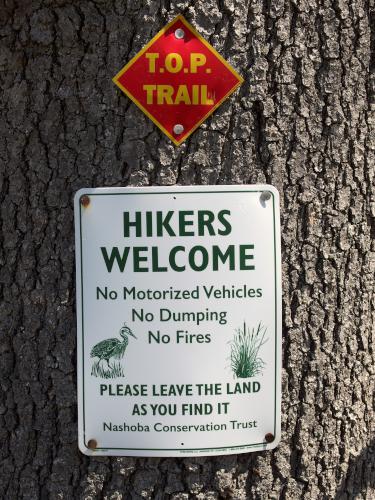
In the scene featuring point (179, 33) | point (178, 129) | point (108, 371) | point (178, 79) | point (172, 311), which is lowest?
point (108, 371)

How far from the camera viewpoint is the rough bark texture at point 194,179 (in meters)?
1.93

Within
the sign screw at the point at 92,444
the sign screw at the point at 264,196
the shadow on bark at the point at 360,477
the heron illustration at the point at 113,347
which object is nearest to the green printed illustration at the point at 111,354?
the heron illustration at the point at 113,347

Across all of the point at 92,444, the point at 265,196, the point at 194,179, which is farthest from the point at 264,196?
the point at 92,444

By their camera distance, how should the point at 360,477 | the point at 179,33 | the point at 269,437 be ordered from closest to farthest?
the point at 179,33
the point at 269,437
the point at 360,477

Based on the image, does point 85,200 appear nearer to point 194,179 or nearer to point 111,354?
point 194,179

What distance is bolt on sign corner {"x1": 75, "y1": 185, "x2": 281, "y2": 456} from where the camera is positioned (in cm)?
194

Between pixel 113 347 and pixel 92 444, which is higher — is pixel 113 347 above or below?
above

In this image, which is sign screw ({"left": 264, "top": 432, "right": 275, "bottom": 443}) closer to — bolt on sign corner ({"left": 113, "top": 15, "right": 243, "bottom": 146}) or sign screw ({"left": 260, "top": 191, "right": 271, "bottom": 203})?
sign screw ({"left": 260, "top": 191, "right": 271, "bottom": 203})

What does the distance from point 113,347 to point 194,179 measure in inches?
19.2

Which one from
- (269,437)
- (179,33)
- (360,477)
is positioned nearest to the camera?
(179,33)

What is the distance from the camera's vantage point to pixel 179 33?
1909 millimetres

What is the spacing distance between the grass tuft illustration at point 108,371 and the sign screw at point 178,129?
2.04ft

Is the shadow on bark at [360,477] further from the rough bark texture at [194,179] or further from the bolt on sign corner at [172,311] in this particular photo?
the bolt on sign corner at [172,311]

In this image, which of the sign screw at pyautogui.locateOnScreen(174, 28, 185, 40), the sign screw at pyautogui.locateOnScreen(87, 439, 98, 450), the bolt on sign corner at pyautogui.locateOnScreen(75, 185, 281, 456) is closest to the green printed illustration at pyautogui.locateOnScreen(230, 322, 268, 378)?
the bolt on sign corner at pyautogui.locateOnScreen(75, 185, 281, 456)
